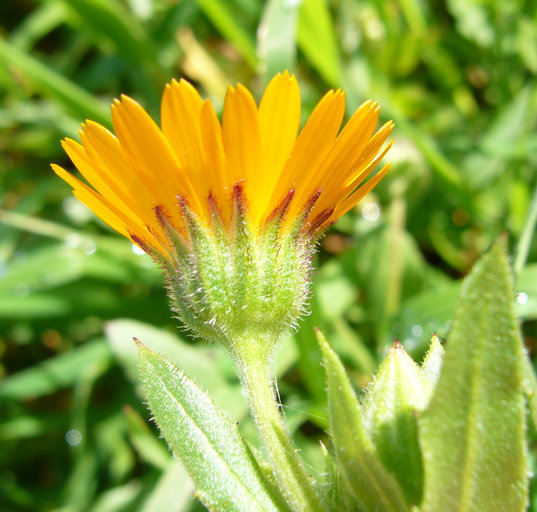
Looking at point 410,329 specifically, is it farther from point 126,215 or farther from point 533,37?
point 533,37

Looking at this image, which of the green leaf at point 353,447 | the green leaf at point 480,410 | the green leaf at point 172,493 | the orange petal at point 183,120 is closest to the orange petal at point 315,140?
the orange petal at point 183,120

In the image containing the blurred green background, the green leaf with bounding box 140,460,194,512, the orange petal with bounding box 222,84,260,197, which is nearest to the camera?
the orange petal with bounding box 222,84,260,197

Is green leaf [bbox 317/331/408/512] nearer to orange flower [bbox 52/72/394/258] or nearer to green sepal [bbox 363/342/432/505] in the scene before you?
green sepal [bbox 363/342/432/505]

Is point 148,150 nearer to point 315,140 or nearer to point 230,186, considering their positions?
point 230,186

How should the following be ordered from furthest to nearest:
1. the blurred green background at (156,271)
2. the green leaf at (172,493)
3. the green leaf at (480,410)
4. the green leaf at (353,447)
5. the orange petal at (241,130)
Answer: the blurred green background at (156,271) < the green leaf at (172,493) < the orange petal at (241,130) < the green leaf at (353,447) < the green leaf at (480,410)

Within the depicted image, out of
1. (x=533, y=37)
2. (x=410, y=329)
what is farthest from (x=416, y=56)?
(x=410, y=329)

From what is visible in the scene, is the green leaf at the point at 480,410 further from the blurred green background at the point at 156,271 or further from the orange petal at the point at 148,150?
the blurred green background at the point at 156,271

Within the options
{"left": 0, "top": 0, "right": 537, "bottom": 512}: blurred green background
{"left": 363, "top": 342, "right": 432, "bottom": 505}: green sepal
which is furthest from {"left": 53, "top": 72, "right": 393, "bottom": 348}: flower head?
{"left": 0, "top": 0, "right": 537, "bottom": 512}: blurred green background
